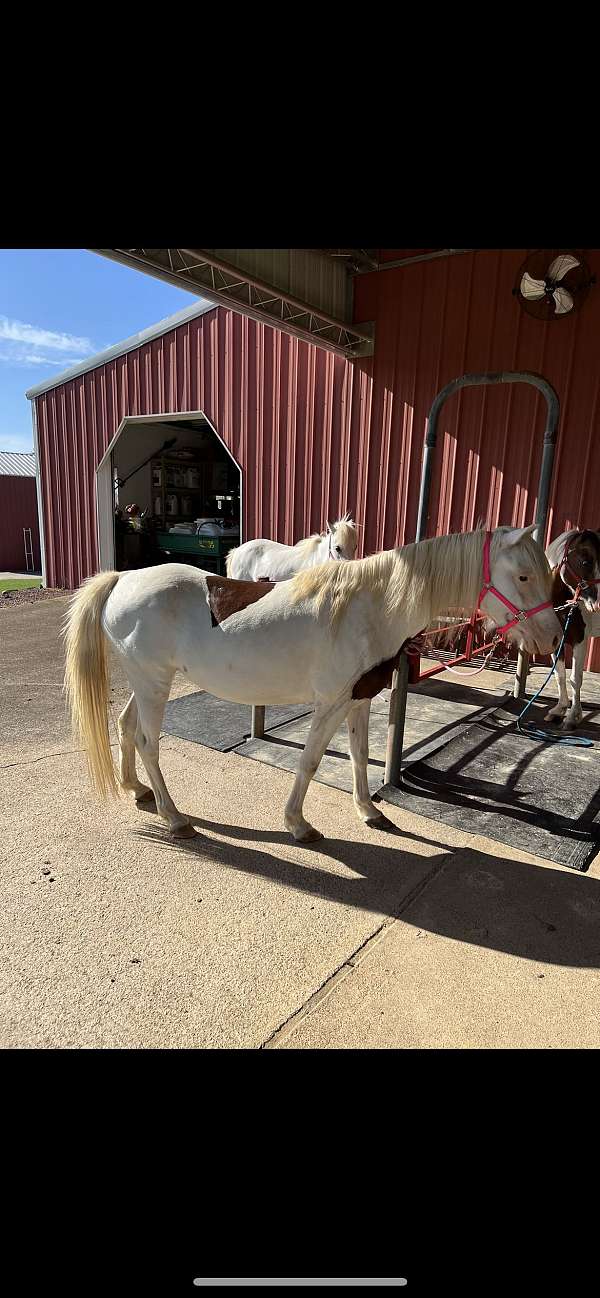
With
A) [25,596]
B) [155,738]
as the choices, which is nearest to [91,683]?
[155,738]

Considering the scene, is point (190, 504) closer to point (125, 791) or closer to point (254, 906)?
point (125, 791)

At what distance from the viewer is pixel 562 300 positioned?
454 cm

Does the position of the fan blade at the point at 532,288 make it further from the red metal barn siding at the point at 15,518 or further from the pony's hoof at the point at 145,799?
the red metal barn siding at the point at 15,518

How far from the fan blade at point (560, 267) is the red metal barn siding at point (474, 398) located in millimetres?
1380

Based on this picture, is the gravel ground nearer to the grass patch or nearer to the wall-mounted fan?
the grass patch

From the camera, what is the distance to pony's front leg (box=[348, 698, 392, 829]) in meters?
3.01

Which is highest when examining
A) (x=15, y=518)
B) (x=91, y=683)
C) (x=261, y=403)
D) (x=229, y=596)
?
(x=261, y=403)

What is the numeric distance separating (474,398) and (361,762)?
194 inches

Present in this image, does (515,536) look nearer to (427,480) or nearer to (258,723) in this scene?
(427,480)

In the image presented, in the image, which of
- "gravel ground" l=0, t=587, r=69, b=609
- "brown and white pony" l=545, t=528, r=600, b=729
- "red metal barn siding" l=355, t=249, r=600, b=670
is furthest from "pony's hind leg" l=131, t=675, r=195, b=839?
"gravel ground" l=0, t=587, r=69, b=609

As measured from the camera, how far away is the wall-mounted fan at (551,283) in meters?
4.45

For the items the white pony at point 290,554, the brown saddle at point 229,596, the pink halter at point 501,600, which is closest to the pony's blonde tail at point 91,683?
the brown saddle at point 229,596
